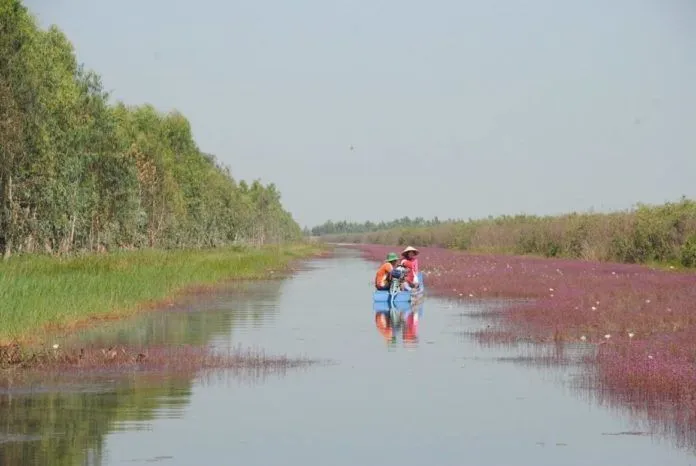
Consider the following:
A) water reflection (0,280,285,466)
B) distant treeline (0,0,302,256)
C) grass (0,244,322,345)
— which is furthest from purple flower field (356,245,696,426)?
distant treeline (0,0,302,256)

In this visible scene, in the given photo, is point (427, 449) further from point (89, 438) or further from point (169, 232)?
point (169, 232)

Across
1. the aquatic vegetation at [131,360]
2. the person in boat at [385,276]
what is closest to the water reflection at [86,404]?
the aquatic vegetation at [131,360]

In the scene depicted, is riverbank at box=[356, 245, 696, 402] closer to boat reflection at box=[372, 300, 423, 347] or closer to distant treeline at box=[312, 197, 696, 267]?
boat reflection at box=[372, 300, 423, 347]

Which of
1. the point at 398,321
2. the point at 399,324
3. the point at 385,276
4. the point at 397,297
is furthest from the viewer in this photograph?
the point at 385,276

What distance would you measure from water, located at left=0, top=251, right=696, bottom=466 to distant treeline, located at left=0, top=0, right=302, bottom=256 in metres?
16.0

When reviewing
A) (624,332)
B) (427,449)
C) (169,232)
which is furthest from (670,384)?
(169,232)

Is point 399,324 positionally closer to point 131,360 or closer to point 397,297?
point 397,297

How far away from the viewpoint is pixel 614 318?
20.2 meters

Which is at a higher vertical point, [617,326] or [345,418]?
[617,326]

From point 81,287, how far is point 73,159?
12376 millimetres

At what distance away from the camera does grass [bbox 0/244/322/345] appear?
19.0 meters

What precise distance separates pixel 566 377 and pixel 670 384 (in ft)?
6.70

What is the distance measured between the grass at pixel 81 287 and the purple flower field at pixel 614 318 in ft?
27.9

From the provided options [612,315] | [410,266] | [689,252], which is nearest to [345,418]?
[612,315]
